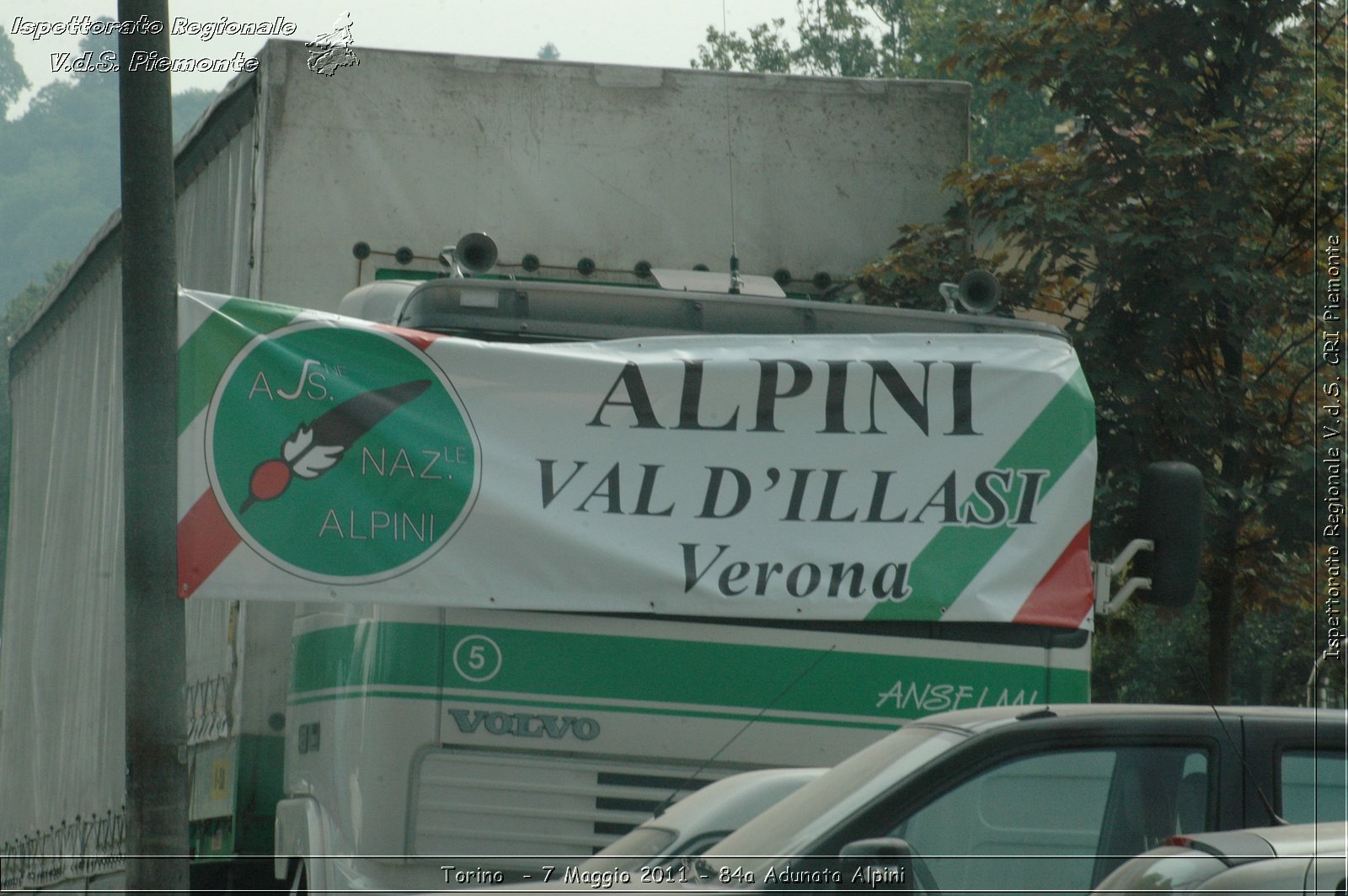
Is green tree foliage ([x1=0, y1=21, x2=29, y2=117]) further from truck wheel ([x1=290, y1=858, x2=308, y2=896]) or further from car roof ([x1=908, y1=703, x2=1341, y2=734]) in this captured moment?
car roof ([x1=908, y1=703, x2=1341, y2=734])

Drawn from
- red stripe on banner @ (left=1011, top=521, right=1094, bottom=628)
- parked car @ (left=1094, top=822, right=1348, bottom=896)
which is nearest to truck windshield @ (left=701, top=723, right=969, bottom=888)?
parked car @ (left=1094, top=822, right=1348, bottom=896)

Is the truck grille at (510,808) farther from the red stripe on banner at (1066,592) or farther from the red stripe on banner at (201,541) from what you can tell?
the red stripe on banner at (1066,592)

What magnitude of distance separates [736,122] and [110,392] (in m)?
4.46

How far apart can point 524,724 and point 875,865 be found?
85.7 inches

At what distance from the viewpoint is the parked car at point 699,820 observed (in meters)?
5.05

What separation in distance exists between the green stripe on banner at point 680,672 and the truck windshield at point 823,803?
130 centimetres

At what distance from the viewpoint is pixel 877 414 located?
6.46 m

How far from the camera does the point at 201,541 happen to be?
6055mm

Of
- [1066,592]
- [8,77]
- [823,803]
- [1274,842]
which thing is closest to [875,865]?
[823,803]

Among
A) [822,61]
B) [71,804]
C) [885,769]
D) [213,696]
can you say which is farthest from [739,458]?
[822,61]

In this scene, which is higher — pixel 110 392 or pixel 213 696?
pixel 110 392

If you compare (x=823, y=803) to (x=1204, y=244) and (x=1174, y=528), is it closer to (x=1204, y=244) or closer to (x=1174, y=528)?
(x=1174, y=528)

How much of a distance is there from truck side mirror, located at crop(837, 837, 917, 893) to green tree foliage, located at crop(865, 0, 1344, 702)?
6.34 meters

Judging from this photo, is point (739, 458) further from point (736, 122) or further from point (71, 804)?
point (71, 804)
